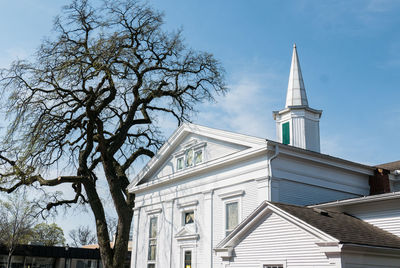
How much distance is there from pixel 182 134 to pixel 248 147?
18.7 ft

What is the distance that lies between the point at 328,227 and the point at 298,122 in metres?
10.4

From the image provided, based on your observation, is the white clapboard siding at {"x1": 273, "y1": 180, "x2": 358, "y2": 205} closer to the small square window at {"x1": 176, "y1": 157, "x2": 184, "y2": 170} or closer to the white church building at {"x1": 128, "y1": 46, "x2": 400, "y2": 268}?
the white church building at {"x1": 128, "y1": 46, "x2": 400, "y2": 268}

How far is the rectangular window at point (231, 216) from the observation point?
1889 centimetres

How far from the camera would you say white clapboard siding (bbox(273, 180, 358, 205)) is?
57.2 feet

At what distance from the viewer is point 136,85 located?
88.7ft

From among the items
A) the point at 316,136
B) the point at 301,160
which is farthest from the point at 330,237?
the point at 316,136

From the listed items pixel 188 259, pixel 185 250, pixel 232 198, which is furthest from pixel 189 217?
pixel 232 198

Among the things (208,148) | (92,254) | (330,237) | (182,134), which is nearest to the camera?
(330,237)

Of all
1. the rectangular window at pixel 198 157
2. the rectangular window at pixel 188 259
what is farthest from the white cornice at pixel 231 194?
the rectangular window at pixel 188 259

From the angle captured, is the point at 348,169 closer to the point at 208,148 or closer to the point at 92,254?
the point at 208,148

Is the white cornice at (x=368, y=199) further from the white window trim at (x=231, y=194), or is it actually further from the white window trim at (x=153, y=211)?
the white window trim at (x=153, y=211)

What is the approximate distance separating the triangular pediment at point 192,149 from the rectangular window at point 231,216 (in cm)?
223

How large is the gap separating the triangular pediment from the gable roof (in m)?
3.67

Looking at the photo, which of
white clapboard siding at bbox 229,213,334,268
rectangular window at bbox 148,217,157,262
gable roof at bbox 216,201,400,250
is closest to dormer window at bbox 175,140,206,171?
rectangular window at bbox 148,217,157,262
